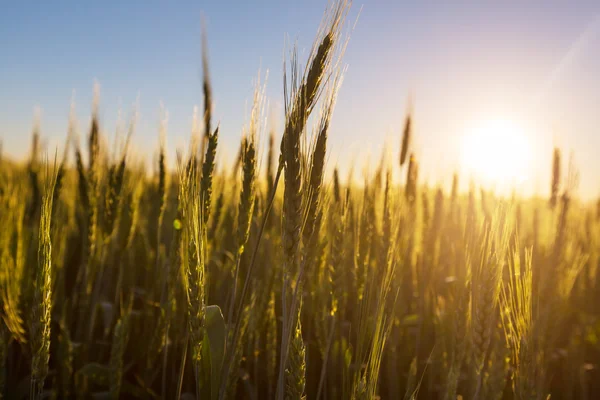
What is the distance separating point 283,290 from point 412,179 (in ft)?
8.30

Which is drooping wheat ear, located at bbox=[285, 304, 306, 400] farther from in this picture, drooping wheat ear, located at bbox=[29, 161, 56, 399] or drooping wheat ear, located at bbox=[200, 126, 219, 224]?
drooping wheat ear, located at bbox=[29, 161, 56, 399]

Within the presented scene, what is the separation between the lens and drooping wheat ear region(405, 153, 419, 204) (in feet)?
11.3

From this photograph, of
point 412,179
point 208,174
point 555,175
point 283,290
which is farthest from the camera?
point 555,175

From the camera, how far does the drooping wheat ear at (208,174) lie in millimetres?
1565

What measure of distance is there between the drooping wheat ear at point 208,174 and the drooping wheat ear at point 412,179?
2.10m

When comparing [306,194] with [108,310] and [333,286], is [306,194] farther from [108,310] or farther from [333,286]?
[108,310]

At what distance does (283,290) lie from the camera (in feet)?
3.90

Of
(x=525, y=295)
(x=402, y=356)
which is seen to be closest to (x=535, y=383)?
(x=525, y=295)

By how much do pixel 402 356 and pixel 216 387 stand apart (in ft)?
5.70

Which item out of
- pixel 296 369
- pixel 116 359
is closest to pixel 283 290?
pixel 296 369

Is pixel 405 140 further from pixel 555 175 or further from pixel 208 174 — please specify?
pixel 208 174

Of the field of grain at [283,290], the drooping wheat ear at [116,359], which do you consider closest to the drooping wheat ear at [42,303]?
the field of grain at [283,290]

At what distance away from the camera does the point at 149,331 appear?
2584mm

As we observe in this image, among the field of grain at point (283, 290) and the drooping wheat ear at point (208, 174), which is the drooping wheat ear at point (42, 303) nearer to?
the field of grain at point (283, 290)
